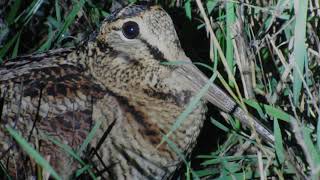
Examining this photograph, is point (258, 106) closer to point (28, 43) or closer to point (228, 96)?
point (228, 96)

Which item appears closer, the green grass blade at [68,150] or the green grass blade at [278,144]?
the green grass blade at [68,150]

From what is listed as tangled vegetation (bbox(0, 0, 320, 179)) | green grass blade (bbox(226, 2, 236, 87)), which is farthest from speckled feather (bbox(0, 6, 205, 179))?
green grass blade (bbox(226, 2, 236, 87))

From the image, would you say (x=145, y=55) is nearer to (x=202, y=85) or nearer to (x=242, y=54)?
(x=202, y=85)

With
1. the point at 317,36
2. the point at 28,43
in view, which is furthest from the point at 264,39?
the point at 28,43

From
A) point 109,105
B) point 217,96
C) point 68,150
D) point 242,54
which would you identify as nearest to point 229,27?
point 242,54

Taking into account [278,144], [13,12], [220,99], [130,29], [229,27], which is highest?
[13,12]

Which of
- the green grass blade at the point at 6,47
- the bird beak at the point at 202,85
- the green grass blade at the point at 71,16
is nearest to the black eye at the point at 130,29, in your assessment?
the bird beak at the point at 202,85

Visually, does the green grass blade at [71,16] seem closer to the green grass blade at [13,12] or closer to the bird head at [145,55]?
the green grass blade at [13,12]

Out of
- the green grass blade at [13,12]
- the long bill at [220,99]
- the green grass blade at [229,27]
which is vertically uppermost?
the green grass blade at [13,12]
